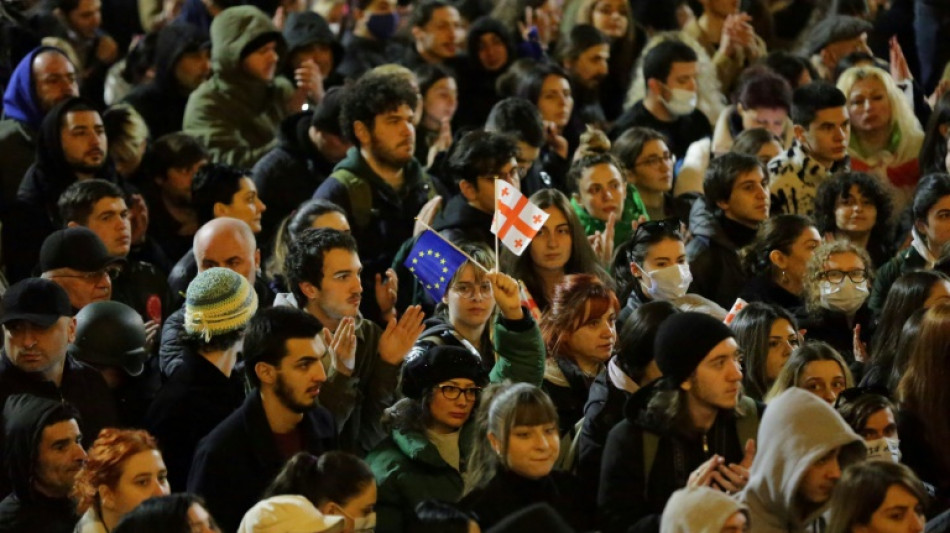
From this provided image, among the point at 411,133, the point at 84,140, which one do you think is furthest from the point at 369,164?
the point at 84,140

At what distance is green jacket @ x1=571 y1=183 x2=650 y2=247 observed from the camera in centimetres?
1013

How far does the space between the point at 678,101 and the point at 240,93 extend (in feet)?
8.67

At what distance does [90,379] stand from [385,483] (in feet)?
4.52

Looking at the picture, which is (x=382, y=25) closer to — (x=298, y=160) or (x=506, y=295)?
(x=298, y=160)

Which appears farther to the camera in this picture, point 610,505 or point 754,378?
point 754,378

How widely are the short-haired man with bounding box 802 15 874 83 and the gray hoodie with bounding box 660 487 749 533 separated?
7054mm

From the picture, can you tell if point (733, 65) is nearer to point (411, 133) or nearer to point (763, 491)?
point (411, 133)

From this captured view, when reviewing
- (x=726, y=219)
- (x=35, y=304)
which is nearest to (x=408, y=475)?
(x=35, y=304)

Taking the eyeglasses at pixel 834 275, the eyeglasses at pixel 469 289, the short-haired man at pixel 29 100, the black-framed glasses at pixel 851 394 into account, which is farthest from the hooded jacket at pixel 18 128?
the black-framed glasses at pixel 851 394

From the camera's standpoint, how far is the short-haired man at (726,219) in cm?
962

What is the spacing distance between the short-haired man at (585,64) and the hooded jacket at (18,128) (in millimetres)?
3496

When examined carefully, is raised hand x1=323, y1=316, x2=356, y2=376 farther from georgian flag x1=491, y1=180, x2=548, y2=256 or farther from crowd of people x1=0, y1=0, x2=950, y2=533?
georgian flag x1=491, y1=180, x2=548, y2=256

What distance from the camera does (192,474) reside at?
7109mm

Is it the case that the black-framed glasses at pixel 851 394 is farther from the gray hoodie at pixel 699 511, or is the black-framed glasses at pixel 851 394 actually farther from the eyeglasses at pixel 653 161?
the eyeglasses at pixel 653 161
